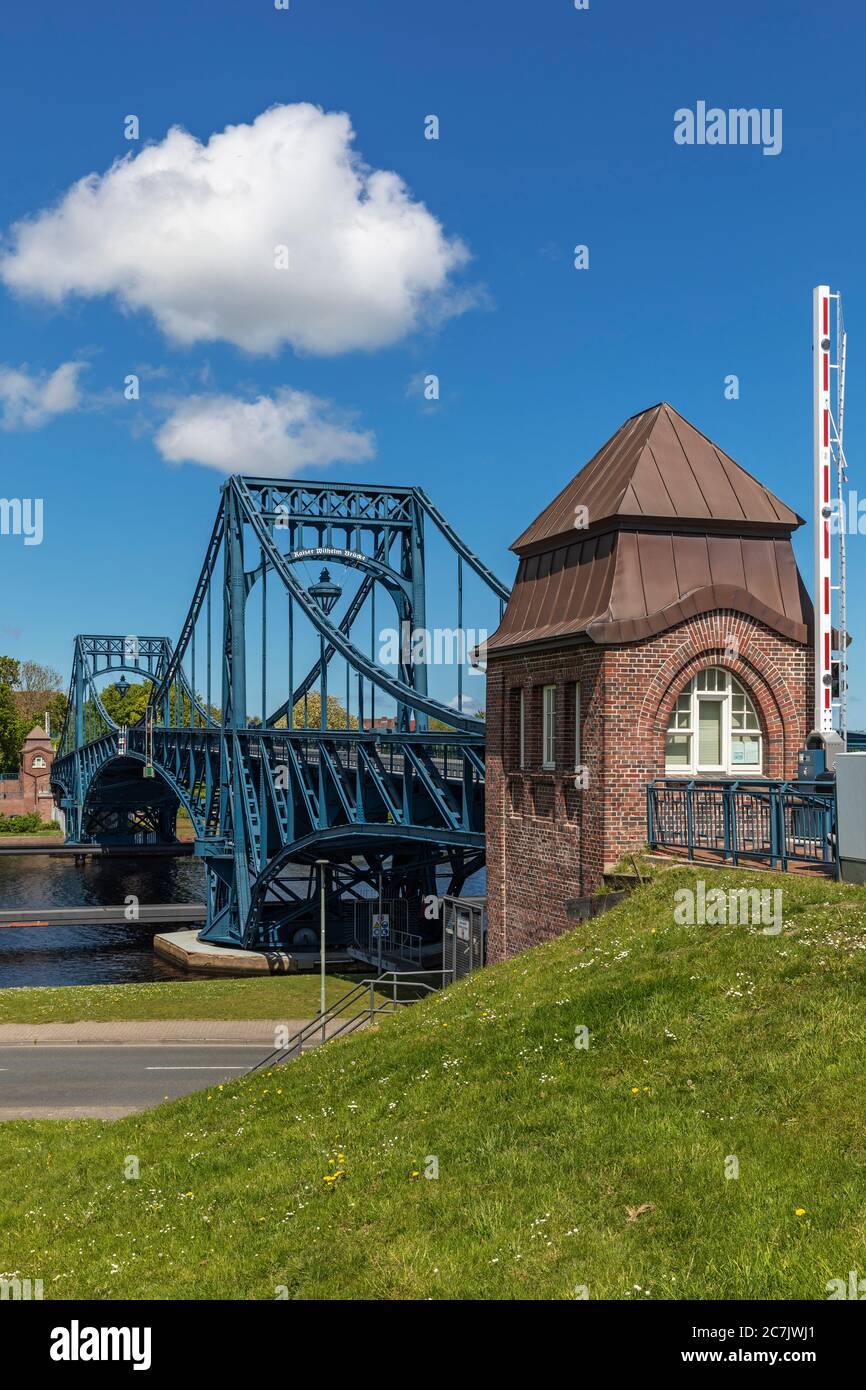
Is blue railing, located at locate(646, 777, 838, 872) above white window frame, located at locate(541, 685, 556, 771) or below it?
below

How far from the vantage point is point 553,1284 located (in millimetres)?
7469

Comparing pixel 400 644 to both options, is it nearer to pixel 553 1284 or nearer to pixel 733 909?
pixel 733 909

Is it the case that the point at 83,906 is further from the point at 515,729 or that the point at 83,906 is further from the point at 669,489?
→ the point at 669,489

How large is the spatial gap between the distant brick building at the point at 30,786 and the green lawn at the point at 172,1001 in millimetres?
95309

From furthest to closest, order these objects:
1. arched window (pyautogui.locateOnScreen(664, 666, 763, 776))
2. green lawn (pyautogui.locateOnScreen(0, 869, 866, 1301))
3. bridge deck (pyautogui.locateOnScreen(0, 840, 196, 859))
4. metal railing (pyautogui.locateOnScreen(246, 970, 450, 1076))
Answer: bridge deck (pyautogui.locateOnScreen(0, 840, 196, 859))
metal railing (pyautogui.locateOnScreen(246, 970, 450, 1076))
arched window (pyautogui.locateOnScreen(664, 666, 763, 776))
green lawn (pyautogui.locateOnScreen(0, 869, 866, 1301))

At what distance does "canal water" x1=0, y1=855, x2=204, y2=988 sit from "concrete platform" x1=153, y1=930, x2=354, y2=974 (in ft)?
2.73

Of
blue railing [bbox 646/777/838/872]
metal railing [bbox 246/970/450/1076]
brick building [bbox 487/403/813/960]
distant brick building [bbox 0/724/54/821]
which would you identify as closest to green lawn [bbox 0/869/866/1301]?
blue railing [bbox 646/777/838/872]

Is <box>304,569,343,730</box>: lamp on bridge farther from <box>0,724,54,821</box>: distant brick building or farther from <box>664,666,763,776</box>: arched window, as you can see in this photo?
<box>0,724,54,821</box>: distant brick building

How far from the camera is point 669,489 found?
1905 centimetres

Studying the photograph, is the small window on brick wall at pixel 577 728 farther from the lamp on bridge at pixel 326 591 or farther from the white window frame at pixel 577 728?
the lamp on bridge at pixel 326 591

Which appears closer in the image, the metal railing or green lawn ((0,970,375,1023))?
the metal railing

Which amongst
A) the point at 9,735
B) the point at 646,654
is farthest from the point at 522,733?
the point at 9,735

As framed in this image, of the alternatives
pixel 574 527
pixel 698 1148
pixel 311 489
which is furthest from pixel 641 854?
pixel 311 489

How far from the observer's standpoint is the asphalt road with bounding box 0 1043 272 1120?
23.0 meters
